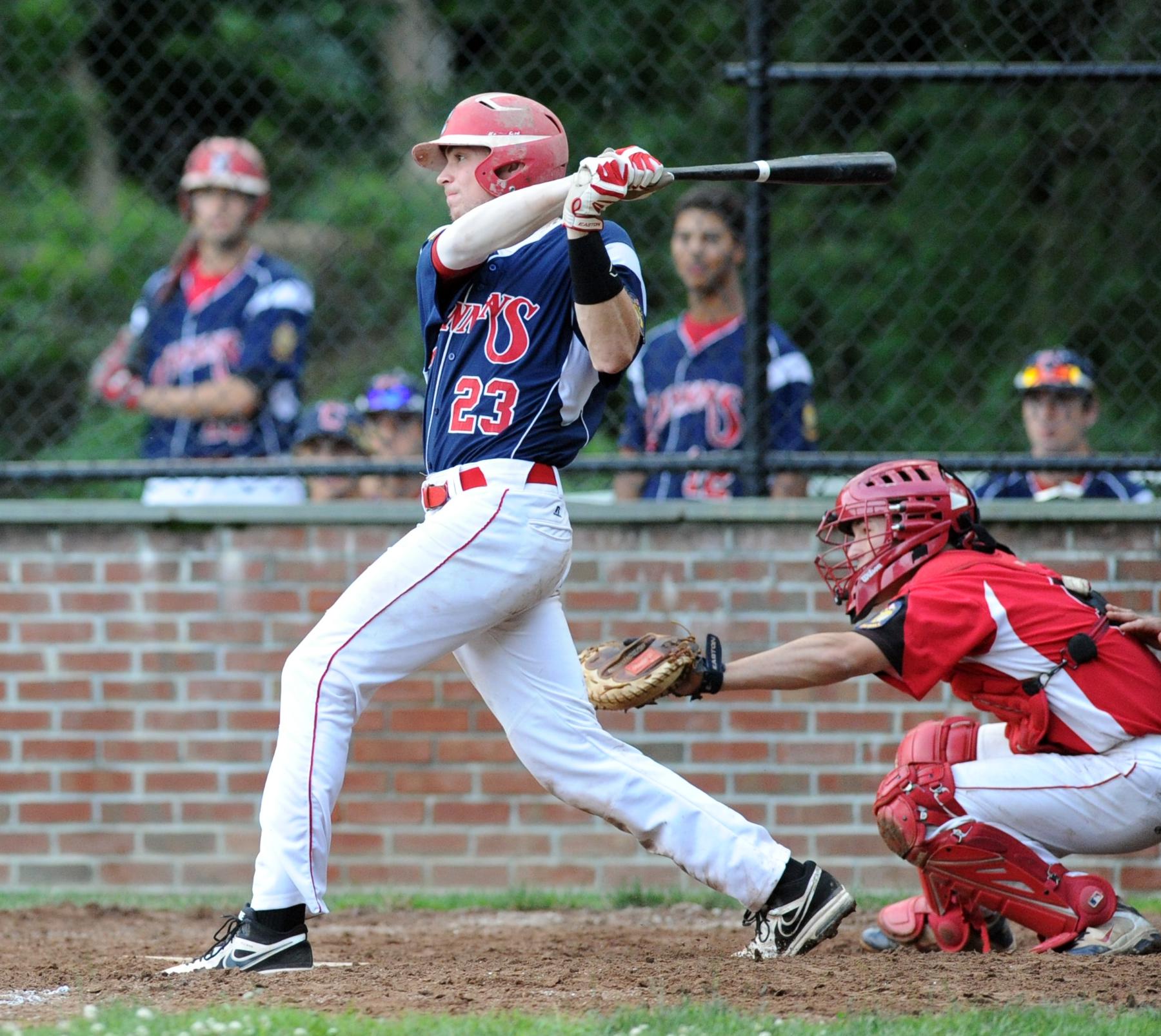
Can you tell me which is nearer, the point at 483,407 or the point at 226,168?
the point at 483,407

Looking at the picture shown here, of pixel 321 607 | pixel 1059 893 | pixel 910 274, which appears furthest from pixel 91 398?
pixel 1059 893

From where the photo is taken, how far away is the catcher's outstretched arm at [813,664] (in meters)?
3.97

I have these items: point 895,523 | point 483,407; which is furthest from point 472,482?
point 895,523

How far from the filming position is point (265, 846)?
12.3 feet

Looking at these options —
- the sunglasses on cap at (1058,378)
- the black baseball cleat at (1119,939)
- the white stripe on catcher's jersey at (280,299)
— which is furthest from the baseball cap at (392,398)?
the black baseball cleat at (1119,939)

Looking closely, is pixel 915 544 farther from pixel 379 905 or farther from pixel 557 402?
pixel 379 905

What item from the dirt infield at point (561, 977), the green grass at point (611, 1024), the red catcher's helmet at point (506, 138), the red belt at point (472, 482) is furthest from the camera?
the red catcher's helmet at point (506, 138)

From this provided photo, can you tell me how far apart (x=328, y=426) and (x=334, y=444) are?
0.27 feet

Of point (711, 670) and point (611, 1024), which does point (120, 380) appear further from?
point (611, 1024)

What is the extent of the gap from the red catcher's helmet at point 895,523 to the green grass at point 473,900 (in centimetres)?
155

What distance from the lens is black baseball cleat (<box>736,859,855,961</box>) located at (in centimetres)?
415

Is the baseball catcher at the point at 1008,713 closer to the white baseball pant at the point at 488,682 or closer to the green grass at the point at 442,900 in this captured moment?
the white baseball pant at the point at 488,682

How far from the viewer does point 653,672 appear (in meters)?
4.01

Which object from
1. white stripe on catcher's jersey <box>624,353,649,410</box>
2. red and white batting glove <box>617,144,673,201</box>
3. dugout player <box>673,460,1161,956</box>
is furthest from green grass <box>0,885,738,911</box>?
red and white batting glove <box>617,144,673,201</box>
